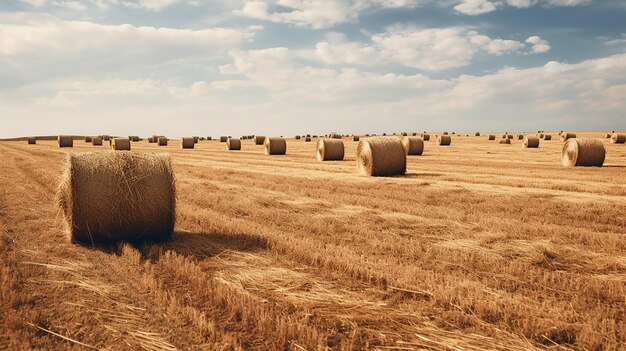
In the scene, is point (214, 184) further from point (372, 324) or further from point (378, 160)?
point (372, 324)

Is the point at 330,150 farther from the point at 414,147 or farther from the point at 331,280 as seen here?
the point at 331,280

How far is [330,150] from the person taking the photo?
1057 inches

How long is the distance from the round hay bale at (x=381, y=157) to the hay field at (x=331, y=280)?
7027mm

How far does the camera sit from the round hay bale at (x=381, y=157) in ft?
60.9

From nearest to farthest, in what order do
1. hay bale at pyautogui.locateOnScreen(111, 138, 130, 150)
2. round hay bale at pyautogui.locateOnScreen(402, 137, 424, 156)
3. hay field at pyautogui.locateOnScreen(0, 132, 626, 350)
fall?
hay field at pyautogui.locateOnScreen(0, 132, 626, 350) < round hay bale at pyautogui.locateOnScreen(402, 137, 424, 156) < hay bale at pyautogui.locateOnScreen(111, 138, 130, 150)

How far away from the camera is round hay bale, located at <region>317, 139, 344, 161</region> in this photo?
26.8 meters

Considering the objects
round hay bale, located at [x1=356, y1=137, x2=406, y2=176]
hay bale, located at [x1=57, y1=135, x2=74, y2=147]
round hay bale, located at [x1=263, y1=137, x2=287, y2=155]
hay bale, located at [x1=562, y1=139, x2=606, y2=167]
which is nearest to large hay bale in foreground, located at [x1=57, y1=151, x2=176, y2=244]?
round hay bale, located at [x1=356, y1=137, x2=406, y2=176]

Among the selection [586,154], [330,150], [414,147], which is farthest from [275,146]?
[586,154]

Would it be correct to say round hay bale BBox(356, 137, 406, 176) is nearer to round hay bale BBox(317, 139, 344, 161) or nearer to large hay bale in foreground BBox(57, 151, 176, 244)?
round hay bale BBox(317, 139, 344, 161)

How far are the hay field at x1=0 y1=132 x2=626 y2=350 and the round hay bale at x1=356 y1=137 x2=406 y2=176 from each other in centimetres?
703

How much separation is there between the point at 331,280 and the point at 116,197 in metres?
4.54

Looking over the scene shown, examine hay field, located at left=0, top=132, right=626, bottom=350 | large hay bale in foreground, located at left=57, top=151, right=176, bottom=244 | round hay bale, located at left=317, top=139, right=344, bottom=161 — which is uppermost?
round hay bale, located at left=317, top=139, right=344, bottom=161

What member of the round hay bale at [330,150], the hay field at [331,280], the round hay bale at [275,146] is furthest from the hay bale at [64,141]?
the hay field at [331,280]

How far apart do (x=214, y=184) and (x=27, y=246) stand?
8.39m
